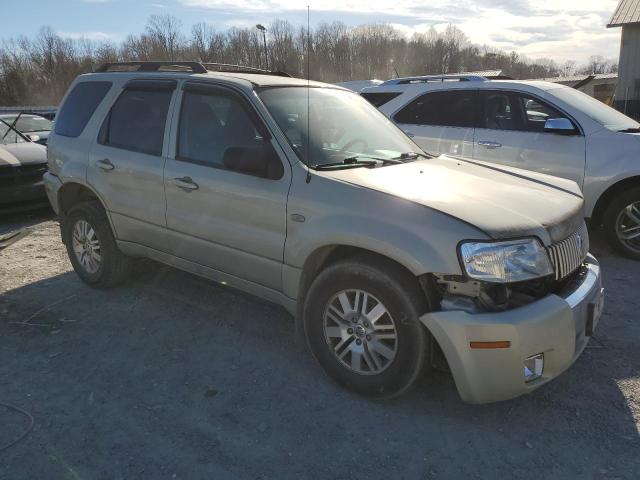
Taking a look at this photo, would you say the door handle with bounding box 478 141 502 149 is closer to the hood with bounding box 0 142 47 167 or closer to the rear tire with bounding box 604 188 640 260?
the rear tire with bounding box 604 188 640 260

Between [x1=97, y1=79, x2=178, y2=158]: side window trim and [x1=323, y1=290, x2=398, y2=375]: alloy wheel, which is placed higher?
[x1=97, y1=79, x2=178, y2=158]: side window trim

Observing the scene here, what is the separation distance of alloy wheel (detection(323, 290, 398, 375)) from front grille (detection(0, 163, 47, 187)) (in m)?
6.12

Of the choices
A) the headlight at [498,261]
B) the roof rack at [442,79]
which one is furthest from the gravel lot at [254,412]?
the roof rack at [442,79]

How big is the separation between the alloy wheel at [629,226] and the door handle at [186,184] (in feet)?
14.5

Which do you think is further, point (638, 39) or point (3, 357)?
point (638, 39)

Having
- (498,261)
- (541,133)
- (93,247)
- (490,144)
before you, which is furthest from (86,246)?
(541,133)

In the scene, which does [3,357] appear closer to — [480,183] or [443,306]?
[443,306]

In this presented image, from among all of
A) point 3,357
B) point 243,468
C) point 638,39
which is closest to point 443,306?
point 243,468

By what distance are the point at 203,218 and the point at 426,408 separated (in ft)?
6.43

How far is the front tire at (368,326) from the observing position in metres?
2.73

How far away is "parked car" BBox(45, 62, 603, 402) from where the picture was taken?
257 centimetres

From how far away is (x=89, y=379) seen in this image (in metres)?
3.29

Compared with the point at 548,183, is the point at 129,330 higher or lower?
lower

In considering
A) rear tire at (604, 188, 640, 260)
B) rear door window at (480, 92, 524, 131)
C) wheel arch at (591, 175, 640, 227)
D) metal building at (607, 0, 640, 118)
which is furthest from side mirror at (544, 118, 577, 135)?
metal building at (607, 0, 640, 118)
